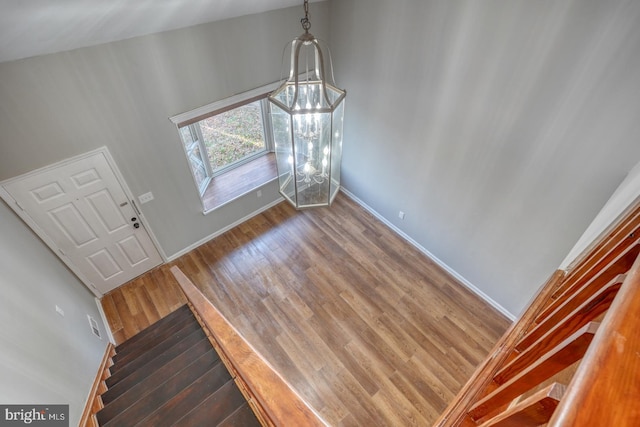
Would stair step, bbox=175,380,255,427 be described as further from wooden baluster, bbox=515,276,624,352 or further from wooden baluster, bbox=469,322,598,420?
wooden baluster, bbox=515,276,624,352

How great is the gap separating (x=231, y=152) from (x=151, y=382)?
337 cm

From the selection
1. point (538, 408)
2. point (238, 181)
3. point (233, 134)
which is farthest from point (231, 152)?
point (538, 408)

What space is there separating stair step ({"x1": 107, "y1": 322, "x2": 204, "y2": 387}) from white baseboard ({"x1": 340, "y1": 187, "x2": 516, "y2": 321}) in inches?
119

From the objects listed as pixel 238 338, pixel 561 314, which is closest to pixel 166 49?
pixel 238 338

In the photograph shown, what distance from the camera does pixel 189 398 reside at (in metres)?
2.24

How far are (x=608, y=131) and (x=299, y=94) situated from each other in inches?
92.5

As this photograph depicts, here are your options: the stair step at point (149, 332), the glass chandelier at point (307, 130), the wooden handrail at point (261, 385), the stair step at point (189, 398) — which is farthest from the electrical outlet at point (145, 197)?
the stair step at point (189, 398)

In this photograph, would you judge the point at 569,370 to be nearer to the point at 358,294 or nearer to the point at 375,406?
the point at 375,406

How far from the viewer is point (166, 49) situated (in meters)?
3.10

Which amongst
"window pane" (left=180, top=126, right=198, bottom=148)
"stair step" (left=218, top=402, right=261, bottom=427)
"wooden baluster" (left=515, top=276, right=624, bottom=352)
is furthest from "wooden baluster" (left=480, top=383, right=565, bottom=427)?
"window pane" (left=180, top=126, right=198, bottom=148)

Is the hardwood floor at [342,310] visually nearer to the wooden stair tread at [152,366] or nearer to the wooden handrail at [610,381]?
the wooden stair tread at [152,366]

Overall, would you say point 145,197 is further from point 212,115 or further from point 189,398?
point 189,398

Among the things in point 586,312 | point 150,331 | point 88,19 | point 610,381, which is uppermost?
point 610,381

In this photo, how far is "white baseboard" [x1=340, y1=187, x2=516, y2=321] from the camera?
382 centimetres
